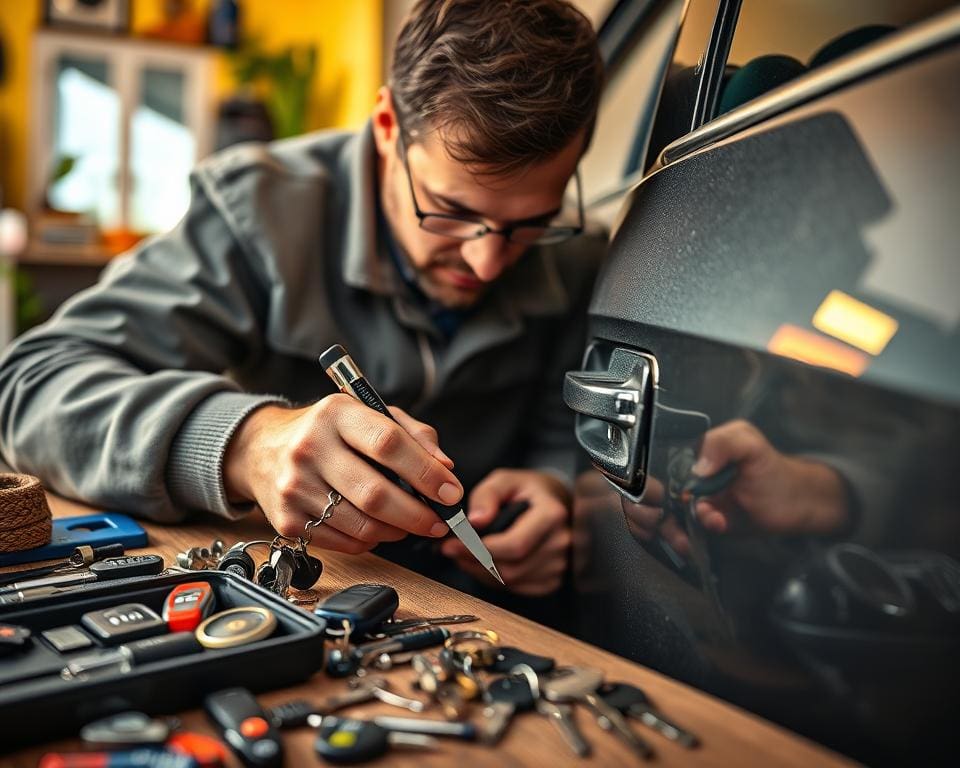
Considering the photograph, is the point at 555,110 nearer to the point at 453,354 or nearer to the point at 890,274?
the point at 453,354

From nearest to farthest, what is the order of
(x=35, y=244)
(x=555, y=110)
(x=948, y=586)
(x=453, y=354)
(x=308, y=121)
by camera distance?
(x=948, y=586) → (x=555, y=110) → (x=453, y=354) → (x=35, y=244) → (x=308, y=121)

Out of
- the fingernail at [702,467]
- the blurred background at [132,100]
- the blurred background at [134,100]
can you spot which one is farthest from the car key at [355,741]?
the blurred background at [132,100]

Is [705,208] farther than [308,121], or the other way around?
[308,121]

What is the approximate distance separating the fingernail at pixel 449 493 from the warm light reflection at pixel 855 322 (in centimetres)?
37

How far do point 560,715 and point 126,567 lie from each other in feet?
1.28

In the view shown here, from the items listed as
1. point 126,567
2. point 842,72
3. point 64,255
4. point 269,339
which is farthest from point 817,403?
point 64,255

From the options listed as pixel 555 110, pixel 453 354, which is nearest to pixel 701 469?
pixel 555 110

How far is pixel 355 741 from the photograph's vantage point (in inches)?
17.8

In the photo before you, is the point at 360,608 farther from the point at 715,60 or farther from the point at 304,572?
the point at 715,60

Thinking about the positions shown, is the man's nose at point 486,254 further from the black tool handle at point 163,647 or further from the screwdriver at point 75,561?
the black tool handle at point 163,647

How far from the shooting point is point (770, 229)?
0.52 m

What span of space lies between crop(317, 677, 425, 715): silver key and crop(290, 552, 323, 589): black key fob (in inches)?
7.2

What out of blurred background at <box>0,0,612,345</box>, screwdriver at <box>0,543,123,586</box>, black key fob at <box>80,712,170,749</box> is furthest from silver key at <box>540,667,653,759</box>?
blurred background at <box>0,0,612,345</box>

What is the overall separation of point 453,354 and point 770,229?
787 mm
